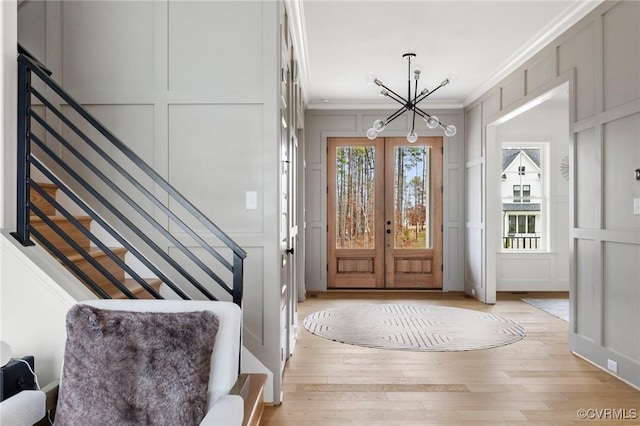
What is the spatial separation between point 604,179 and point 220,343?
3.05m

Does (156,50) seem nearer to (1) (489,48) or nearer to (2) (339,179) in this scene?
(1) (489,48)

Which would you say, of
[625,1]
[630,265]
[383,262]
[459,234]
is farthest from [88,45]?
[459,234]

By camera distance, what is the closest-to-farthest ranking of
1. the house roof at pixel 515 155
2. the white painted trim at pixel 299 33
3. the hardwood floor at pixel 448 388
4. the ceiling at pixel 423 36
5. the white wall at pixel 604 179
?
the hardwood floor at pixel 448 388
the white wall at pixel 604 179
the white painted trim at pixel 299 33
the ceiling at pixel 423 36
the house roof at pixel 515 155

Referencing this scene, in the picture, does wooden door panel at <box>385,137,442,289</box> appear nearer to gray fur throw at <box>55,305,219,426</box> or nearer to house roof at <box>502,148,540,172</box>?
house roof at <box>502,148,540,172</box>

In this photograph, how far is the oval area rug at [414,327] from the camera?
4070 mm

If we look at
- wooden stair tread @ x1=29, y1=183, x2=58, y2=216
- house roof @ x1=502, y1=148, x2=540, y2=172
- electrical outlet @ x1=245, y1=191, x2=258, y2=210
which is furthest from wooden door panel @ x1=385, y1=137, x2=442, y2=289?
wooden stair tread @ x1=29, y1=183, x2=58, y2=216

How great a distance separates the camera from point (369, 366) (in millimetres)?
3471

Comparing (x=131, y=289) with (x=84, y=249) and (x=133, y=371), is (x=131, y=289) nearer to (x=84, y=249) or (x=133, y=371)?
(x=84, y=249)

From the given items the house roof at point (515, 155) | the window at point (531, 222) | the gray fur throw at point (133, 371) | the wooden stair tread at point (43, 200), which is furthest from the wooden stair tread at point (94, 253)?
the window at point (531, 222)

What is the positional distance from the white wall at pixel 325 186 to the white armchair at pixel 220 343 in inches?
199

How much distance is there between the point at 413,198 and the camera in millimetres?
6883

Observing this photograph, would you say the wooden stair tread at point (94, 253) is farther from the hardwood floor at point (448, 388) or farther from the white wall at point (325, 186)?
the white wall at point (325, 186)

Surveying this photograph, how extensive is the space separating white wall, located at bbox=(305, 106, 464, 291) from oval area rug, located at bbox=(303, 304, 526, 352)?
51.2 inches

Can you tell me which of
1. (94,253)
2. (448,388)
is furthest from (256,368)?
(448,388)
